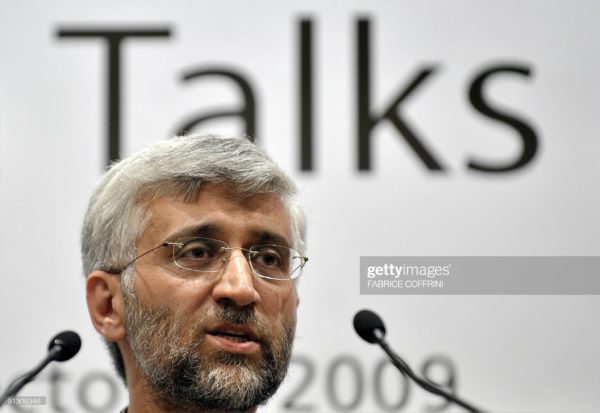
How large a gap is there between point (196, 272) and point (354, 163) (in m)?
1.31

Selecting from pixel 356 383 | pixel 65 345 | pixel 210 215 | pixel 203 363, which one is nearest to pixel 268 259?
pixel 210 215

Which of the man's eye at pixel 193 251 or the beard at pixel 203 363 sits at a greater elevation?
the man's eye at pixel 193 251

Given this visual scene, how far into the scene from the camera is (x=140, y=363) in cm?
167

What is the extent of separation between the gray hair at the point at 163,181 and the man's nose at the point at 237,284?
0.15 meters

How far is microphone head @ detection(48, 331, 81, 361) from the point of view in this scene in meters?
1.56

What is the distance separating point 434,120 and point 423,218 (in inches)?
13.4

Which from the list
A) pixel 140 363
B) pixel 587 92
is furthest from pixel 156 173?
pixel 587 92

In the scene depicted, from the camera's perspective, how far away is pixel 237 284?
1558 mm

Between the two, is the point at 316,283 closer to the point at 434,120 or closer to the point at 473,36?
the point at 434,120

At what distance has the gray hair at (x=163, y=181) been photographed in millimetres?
1653

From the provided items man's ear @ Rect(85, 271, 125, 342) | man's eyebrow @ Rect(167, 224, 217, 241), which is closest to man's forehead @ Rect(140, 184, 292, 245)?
man's eyebrow @ Rect(167, 224, 217, 241)

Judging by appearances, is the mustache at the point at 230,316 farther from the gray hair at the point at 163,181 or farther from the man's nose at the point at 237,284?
the gray hair at the point at 163,181
